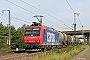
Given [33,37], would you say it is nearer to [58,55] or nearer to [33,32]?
[33,32]

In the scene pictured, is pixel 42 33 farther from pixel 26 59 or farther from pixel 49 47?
pixel 26 59

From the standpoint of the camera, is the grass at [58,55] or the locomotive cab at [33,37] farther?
the locomotive cab at [33,37]

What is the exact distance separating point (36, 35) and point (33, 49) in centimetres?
178

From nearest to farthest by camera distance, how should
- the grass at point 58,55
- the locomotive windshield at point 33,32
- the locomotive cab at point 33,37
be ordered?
1. the grass at point 58,55
2. the locomotive cab at point 33,37
3. the locomotive windshield at point 33,32

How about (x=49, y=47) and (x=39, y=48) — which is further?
(x=49, y=47)

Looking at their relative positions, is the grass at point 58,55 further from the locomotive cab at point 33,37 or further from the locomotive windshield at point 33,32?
the locomotive windshield at point 33,32

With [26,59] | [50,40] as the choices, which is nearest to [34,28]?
[50,40]

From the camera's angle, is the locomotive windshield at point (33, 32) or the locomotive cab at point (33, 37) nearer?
the locomotive cab at point (33, 37)

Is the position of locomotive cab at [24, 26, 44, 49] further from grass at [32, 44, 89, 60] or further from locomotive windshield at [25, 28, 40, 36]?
grass at [32, 44, 89, 60]

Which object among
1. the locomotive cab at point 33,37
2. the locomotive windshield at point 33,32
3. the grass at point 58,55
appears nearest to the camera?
the grass at point 58,55

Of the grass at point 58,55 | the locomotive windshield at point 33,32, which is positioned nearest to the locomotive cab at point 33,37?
the locomotive windshield at point 33,32

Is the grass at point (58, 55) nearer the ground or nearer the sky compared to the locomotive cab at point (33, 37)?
nearer the ground

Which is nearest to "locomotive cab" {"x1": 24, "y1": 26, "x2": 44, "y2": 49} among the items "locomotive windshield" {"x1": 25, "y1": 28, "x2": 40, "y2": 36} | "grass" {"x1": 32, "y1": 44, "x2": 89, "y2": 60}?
"locomotive windshield" {"x1": 25, "y1": 28, "x2": 40, "y2": 36}

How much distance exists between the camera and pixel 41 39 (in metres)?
30.3
